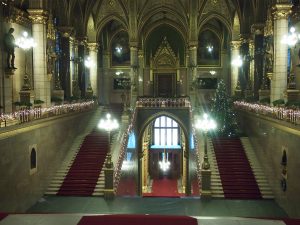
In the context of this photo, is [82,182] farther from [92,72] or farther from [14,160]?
[92,72]

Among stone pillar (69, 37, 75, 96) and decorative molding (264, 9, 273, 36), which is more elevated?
decorative molding (264, 9, 273, 36)

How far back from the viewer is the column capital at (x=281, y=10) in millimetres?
21922

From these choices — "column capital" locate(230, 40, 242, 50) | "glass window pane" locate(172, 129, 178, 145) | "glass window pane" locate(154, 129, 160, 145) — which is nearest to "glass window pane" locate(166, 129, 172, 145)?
"glass window pane" locate(172, 129, 178, 145)

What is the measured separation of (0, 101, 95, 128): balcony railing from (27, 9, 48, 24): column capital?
540 centimetres

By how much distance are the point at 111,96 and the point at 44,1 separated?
20953 millimetres

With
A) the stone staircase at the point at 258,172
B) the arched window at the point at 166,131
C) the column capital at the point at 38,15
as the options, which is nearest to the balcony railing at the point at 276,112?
the stone staircase at the point at 258,172

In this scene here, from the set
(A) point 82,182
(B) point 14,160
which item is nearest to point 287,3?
(A) point 82,182

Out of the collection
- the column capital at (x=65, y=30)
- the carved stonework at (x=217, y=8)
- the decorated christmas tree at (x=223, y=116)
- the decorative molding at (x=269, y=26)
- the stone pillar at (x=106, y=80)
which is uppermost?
the carved stonework at (x=217, y=8)

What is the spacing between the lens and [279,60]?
22734 mm

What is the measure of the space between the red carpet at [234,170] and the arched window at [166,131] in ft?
49.8

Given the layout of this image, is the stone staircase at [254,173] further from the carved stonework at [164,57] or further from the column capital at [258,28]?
the carved stonework at [164,57]

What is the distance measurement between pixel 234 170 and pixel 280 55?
7417mm

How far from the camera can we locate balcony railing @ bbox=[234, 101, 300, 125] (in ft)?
54.1

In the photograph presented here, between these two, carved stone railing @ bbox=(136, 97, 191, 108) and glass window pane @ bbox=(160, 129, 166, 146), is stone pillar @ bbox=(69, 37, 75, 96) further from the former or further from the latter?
glass window pane @ bbox=(160, 129, 166, 146)
